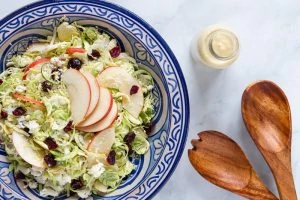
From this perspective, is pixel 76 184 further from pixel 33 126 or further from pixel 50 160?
pixel 33 126

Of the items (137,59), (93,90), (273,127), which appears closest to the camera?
(93,90)

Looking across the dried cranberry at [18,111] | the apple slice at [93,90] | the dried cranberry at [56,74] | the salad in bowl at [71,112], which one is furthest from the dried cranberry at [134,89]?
the dried cranberry at [18,111]

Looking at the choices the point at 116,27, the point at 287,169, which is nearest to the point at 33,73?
the point at 116,27

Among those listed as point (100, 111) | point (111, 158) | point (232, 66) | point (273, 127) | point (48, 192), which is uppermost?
point (232, 66)

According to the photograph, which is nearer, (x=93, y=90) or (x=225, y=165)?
(x=93, y=90)

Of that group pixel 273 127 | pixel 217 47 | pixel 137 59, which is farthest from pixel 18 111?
pixel 273 127

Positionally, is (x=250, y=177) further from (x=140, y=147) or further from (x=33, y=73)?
(x=33, y=73)

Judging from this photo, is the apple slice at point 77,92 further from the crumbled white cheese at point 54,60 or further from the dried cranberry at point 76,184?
the dried cranberry at point 76,184
